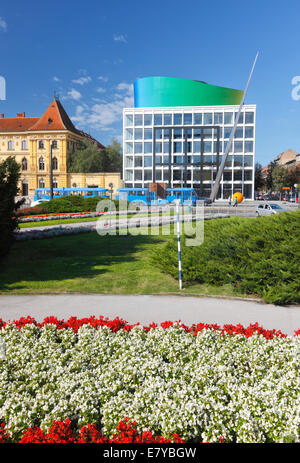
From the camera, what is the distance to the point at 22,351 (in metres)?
4.71

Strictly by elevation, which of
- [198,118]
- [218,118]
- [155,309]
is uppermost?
[198,118]

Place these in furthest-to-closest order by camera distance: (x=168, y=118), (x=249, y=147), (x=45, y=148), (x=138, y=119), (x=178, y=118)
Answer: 1. (x=45, y=148)
2. (x=138, y=119)
3. (x=168, y=118)
4. (x=178, y=118)
5. (x=249, y=147)

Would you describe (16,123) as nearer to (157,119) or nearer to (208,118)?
(157,119)

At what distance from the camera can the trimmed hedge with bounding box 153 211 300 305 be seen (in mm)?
7551

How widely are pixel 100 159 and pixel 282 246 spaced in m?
72.6

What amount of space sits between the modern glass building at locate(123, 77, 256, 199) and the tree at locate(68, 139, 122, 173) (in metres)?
6.63

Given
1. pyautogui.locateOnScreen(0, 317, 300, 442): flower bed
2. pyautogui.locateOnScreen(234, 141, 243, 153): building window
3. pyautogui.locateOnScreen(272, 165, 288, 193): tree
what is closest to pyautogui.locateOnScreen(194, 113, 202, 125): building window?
pyautogui.locateOnScreen(234, 141, 243, 153): building window

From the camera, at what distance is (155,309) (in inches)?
283

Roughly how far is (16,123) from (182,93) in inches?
1522

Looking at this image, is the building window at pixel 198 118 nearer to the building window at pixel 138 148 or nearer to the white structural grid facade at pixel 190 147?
the white structural grid facade at pixel 190 147

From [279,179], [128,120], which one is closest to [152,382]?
[128,120]

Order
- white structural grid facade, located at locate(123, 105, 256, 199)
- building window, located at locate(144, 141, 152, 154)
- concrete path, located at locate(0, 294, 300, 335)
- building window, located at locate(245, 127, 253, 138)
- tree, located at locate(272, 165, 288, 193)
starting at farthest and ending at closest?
tree, located at locate(272, 165, 288, 193) → building window, located at locate(144, 141, 152, 154) → building window, located at locate(245, 127, 253, 138) → white structural grid facade, located at locate(123, 105, 256, 199) → concrete path, located at locate(0, 294, 300, 335)

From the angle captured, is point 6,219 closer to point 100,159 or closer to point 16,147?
point 100,159

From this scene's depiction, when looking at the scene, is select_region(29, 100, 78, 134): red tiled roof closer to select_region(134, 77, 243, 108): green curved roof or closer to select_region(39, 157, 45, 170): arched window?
select_region(39, 157, 45, 170): arched window
